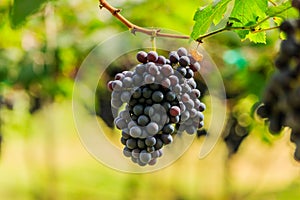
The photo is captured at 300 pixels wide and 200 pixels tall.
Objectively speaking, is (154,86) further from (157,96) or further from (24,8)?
(24,8)

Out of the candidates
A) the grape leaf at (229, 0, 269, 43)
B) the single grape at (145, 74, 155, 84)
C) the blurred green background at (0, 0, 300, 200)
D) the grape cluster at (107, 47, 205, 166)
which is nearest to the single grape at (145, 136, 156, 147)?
the grape cluster at (107, 47, 205, 166)

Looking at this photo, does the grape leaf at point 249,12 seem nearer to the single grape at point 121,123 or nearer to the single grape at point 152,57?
the single grape at point 152,57

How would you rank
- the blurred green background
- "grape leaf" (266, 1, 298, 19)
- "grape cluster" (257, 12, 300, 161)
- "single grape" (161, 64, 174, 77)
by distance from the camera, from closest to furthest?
"grape cluster" (257, 12, 300, 161) < "grape leaf" (266, 1, 298, 19) < "single grape" (161, 64, 174, 77) < the blurred green background

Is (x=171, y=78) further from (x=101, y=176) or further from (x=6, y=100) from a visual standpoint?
(x=101, y=176)

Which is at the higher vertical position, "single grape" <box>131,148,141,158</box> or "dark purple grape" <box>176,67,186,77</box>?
"dark purple grape" <box>176,67,186,77</box>

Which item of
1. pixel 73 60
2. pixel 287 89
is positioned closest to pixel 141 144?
pixel 287 89

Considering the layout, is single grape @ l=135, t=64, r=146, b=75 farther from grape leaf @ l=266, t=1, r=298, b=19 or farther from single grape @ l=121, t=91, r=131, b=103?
grape leaf @ l=266, t=1, r=298, b=19

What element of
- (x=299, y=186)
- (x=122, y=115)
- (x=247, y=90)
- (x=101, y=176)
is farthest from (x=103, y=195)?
(x=122, y=115)
